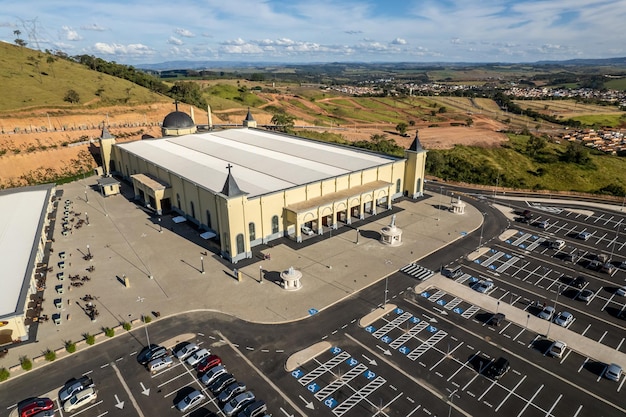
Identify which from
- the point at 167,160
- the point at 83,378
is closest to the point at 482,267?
the point at 83,378

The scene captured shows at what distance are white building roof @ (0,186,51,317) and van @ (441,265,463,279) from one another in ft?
174

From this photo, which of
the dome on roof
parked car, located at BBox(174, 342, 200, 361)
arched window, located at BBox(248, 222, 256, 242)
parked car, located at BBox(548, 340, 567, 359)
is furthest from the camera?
the dome on roof

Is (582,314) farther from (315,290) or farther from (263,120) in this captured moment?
(263,120)

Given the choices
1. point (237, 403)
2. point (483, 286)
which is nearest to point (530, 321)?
point (483, 286)

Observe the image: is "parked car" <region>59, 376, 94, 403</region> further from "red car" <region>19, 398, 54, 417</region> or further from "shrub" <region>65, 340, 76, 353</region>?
"shrub" <region>65, 340, 76, 353</region>

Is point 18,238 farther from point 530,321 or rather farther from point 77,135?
point 77,135

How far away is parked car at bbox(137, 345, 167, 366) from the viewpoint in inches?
1521

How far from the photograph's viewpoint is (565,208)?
266ft

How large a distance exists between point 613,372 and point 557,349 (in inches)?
188

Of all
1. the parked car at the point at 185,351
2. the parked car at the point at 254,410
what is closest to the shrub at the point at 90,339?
the parked car at the point at 185,351

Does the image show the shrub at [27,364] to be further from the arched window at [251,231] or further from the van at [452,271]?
the van at [452,271]

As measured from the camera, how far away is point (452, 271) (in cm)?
5553

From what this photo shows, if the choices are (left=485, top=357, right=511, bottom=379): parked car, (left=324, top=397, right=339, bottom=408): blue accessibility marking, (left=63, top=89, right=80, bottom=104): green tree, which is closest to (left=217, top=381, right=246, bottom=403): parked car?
(left=324, top=397, right=339, bottom=408): blue accessibility marking

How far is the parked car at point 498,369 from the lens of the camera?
122ft
